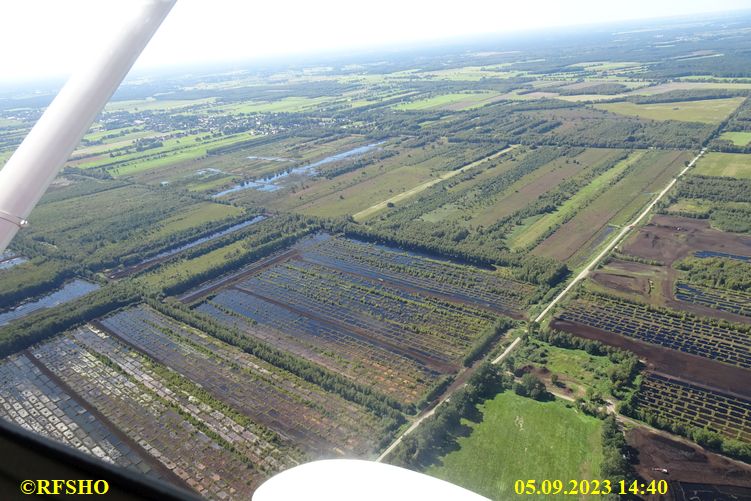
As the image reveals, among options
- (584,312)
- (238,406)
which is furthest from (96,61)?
(584,312)

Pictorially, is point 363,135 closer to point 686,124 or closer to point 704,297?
point 686,124

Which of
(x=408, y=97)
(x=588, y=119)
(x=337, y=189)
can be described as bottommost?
(x=337, y=189)

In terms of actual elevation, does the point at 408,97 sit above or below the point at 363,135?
above

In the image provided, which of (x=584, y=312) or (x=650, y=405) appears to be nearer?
(x=650, y=405)

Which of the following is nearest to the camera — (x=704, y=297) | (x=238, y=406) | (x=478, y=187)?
(x=238, y=406)

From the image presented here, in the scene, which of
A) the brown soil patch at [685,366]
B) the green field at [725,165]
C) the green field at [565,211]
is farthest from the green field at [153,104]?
the brown soil patch at [685,366]

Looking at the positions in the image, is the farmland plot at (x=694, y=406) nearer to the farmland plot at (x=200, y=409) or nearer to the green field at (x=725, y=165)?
the farmland plot at (x=200, y=409)

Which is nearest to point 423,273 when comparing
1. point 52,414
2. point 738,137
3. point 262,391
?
point 262,391
